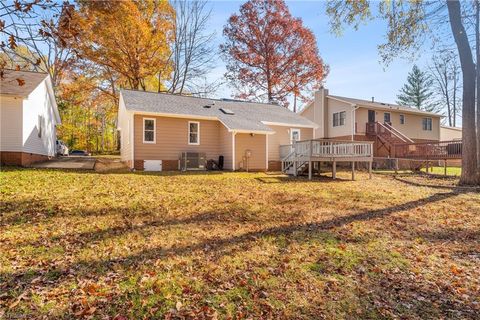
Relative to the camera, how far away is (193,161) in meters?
16.9

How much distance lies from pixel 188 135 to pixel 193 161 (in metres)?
1.63

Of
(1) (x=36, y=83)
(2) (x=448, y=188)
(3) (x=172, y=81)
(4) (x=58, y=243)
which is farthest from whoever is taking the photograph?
(3) (x=172, y=81)

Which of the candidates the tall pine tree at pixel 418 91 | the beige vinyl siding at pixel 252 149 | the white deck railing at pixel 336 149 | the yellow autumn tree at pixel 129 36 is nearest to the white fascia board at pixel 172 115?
the beige vinyl siding at pixel 252 149

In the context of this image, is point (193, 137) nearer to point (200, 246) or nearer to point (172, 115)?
point (172, 115)

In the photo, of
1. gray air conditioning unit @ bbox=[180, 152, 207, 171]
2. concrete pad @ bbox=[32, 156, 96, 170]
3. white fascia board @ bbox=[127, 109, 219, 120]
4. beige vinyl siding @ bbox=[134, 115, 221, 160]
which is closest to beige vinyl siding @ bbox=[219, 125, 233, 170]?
beige vinyl siding @ bbox=[134, 115, 221, 160]

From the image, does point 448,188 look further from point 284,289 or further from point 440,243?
point 284,289

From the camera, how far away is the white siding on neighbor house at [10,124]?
1324 cm

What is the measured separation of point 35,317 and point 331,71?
33998 millimetres

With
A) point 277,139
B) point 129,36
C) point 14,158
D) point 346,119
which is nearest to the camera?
point 14,158

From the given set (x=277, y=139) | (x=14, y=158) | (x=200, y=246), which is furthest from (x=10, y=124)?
(x=277, y=139)

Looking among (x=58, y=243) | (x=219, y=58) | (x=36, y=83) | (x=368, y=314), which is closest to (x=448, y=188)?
(x=368, y=314)

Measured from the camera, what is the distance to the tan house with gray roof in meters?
16.1

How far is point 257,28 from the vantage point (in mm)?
30812

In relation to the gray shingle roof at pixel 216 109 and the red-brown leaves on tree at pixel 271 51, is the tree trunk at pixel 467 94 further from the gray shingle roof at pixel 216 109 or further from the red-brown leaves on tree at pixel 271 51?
the red-brown leaves on tree at pixel 271 51
